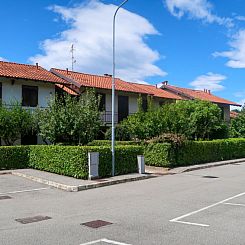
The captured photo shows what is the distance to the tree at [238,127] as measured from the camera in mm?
37594

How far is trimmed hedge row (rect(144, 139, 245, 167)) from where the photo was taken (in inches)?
832

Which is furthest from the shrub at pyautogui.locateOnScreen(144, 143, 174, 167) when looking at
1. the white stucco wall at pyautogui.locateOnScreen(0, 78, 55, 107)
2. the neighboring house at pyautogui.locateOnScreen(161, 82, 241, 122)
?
the neighboring house at pyautogui.locateOnScreen(161, 82, 241, 122)

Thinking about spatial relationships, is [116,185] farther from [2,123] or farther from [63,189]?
[2,123]

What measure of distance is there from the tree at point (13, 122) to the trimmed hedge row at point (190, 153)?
7161 millimetres

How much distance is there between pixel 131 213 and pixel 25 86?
17.5 m

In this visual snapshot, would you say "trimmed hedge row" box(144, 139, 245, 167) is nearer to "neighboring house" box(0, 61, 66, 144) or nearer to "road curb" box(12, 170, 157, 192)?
"road curb" box(12, 170, 157, 192)

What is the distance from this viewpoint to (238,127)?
3819cm

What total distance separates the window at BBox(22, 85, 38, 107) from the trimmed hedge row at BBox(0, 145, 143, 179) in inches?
248

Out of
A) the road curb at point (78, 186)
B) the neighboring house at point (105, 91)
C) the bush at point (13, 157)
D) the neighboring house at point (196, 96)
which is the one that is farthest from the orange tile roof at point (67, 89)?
the neighboring house at point (196, 96)

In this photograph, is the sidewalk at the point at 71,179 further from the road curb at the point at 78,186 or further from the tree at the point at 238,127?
the tree at the point at 238,127

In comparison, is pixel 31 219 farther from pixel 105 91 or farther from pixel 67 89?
pixel 105 91

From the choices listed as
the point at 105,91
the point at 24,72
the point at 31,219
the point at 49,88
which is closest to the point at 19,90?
the point at 24,72

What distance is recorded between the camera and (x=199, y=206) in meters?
10.2

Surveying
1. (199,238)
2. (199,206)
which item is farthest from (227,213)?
(199,238)
